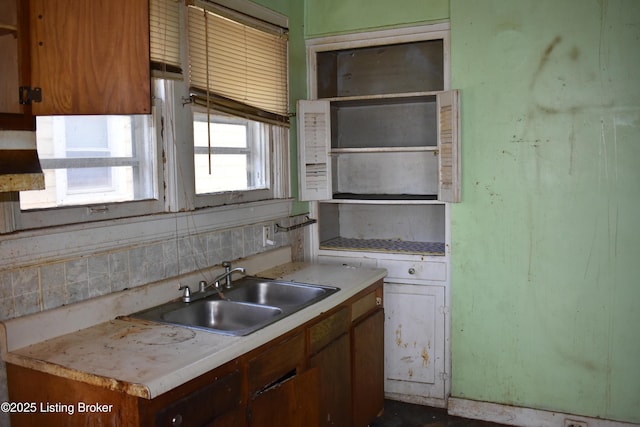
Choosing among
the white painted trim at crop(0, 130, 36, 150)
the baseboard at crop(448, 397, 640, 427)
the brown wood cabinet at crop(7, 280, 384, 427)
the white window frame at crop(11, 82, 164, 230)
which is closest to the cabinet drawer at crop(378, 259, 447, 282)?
the brown wood cabinet at crop(7, 280, 384, 427)

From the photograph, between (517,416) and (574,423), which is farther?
(517,416)

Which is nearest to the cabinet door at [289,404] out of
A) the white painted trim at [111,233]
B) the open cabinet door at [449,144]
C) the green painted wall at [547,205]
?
the white painted trim at [111,233]

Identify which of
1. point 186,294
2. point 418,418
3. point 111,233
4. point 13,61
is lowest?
point 418,418

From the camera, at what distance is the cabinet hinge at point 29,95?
1.77 metres

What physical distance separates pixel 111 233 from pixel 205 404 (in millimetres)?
859

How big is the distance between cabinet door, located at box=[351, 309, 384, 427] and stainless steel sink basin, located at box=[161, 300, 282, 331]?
2.08 feet

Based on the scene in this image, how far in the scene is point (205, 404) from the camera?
1890 mm

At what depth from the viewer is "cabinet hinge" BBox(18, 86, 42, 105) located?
1770 mm

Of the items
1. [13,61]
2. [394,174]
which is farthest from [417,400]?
[13,61]

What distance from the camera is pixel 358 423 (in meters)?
3.07

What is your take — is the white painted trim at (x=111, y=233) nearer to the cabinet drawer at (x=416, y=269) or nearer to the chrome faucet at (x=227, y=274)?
the chrome faucet at (x=227, y=274)

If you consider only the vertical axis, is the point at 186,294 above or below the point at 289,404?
above

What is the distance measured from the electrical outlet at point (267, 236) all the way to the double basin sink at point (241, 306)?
35 centimetres

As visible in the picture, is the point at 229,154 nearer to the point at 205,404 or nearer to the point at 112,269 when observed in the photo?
the point at 112,269
